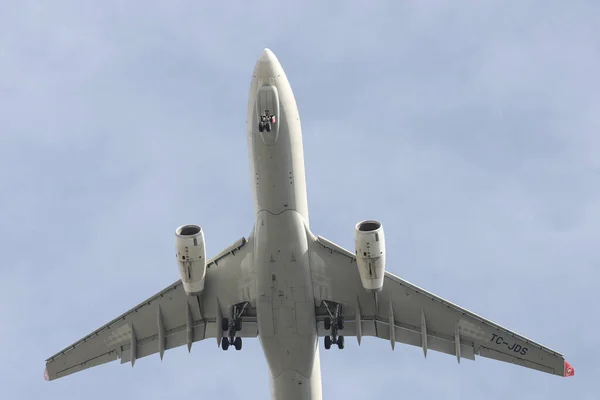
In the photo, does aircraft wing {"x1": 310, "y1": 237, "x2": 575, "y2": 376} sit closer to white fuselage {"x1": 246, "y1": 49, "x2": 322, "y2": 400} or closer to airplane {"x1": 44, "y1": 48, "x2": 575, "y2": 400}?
airplane {"x1": 44, "y1": 48, "x2": 575, "y2": 400}

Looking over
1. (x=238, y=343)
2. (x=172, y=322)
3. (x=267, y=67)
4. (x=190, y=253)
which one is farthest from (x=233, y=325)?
(x=267, y=67)

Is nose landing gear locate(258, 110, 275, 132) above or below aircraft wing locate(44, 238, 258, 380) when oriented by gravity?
above

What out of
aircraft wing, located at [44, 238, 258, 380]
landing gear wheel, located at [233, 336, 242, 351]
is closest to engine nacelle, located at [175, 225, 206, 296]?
aircraft wing, located at [44, 238, 258, 380]

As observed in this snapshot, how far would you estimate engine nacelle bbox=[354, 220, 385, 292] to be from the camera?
32.7m

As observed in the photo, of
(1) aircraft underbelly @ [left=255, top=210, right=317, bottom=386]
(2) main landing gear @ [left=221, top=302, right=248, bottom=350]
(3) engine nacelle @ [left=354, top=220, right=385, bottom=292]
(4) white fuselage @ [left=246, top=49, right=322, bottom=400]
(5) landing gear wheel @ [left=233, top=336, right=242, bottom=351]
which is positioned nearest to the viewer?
(4) white fuselage @ [left=246, top=49, right=322, bottom=400]

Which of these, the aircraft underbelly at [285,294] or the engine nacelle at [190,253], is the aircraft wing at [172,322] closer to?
the aircraft underbelly at [285,294]

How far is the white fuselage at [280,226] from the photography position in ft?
106

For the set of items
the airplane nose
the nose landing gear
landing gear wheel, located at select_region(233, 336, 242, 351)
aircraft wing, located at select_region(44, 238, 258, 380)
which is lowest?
landing gear wheel, located at select_region(233, 336, 242, 351)

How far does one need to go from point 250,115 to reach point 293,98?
5.54 ft

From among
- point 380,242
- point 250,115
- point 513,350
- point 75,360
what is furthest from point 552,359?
point 75,360

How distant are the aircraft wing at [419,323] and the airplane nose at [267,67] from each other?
6972 millimetres

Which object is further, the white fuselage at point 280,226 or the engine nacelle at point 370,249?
the engine nacelle at point 370,249

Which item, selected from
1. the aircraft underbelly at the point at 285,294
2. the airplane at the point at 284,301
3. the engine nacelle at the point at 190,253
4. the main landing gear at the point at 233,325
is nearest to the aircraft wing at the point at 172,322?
the airplane at the point at 284,301

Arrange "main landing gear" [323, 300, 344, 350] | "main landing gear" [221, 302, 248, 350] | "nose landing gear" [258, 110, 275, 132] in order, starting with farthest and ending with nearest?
"main landing gear" [221, 302, 248, 350], "main landing gear" [323, 300, 344, 350], "nose landing gear" [258, 110, 275, 132]
